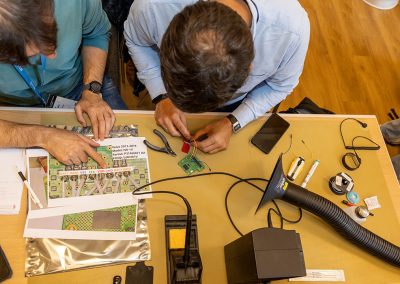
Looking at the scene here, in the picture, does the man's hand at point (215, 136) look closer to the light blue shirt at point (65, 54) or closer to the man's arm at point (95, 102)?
the man's arm at point (95, 102)

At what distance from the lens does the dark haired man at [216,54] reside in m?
0.83

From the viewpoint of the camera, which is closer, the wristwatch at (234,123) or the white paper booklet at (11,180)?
the white paper booklet at (11,180)

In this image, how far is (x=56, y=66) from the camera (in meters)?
1.28

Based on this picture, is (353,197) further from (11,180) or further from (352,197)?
(11,180)

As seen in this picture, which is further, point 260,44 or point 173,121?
point 173,121

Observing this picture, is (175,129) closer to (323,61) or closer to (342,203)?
(342,203)

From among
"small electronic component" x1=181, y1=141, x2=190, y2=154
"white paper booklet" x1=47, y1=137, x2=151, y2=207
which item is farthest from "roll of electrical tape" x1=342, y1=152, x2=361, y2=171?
"white paper booklet" x1=47, y1=137, x2=151, y2=207

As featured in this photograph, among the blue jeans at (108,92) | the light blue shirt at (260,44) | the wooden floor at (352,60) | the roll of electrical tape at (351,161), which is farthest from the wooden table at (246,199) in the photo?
the wooden floor at (352,60)

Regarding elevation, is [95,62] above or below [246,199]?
above

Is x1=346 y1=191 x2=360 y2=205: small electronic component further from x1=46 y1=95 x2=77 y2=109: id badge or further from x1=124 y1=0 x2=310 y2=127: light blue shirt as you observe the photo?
x1=46 y1=95 x2=77 y2=109: id badge

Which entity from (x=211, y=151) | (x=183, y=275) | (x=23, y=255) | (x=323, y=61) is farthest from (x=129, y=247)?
(x=323, y=61)

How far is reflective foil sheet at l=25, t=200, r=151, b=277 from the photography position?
3.28ft

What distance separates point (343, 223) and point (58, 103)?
1.06 metres

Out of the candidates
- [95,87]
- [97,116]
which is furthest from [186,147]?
[95,87]
